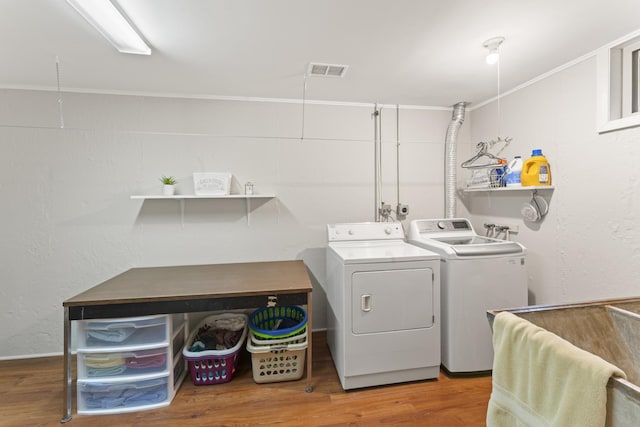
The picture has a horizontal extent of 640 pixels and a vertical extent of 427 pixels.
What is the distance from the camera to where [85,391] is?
1781mm

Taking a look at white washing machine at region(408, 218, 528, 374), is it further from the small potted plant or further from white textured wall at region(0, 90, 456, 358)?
the small potted plant

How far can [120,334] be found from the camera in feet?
5.91

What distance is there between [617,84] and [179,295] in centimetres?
304

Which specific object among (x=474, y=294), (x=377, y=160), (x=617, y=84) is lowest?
(x=474, y=294)

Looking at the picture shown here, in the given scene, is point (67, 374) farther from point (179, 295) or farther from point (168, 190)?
point (168, 190)

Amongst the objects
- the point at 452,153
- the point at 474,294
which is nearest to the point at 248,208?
the point at 474,294

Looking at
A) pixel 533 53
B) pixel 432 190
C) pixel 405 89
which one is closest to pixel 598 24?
pixel 533 53

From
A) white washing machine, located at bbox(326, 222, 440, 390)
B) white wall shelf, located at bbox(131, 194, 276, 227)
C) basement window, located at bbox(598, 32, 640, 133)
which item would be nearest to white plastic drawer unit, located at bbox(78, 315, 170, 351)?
white wall shelf, located at bbox(131, 194, 276, 227)

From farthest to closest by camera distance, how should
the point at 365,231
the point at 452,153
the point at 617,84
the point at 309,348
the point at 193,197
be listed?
the point at 452,153
the point at 365,231
the point at 193,197
the point at 309,348
the point at 617,84

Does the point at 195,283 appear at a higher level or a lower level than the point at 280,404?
higher

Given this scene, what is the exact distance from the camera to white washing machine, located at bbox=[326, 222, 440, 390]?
1.92 metres

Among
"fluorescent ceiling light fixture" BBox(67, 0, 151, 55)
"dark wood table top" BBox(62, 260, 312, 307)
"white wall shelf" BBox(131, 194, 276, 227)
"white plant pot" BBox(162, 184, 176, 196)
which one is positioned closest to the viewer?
"fluorescent ceiling light fixture" BBox(67, 0, 151, 55)

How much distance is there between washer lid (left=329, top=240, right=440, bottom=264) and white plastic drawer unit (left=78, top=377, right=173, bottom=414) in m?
1.46

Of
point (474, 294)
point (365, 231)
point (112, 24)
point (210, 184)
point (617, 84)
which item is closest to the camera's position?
point (112, 24)
